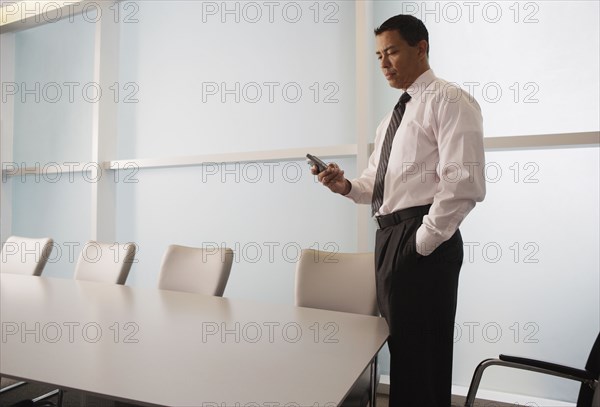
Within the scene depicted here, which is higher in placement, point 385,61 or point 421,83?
point 385,61

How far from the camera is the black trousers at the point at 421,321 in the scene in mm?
1793

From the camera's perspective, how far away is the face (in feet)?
6.63

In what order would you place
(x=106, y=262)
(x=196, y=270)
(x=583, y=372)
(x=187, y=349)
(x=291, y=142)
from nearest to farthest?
(x=187, y=349) → (x=583, y=372) → (x=196, y=270) → (x=106, y=262) → (x=291, y=142)

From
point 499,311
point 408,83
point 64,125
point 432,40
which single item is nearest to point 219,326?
point 408,83

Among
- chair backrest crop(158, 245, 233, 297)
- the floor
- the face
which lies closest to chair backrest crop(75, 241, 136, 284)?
chair backrest crop(158, 245, 233, 297)

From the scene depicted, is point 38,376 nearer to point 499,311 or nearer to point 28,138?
point 499,311

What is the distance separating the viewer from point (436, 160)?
195 centimetres

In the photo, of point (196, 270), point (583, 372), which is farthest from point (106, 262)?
point (583, 372)

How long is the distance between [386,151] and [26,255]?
284 cm

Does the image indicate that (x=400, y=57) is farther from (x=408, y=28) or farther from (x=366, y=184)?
(x=366, y=184)

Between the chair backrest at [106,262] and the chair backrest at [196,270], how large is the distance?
0.31 meters

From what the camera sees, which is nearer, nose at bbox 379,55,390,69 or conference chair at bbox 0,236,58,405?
nose at bbox 379,55,390,69

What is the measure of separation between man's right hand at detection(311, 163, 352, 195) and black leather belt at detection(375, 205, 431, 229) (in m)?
0.31

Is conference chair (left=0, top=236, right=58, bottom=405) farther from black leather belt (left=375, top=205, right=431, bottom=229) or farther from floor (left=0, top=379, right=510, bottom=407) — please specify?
black leather belt (left=375, top=205, right=431, bottom=229)
